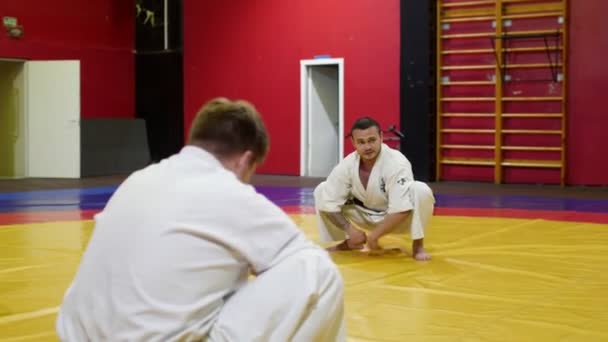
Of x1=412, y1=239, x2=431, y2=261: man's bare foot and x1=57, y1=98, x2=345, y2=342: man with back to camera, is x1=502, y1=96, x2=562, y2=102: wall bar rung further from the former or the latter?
x1=57, y1=98, x2=345, y2=342: man with back to camera

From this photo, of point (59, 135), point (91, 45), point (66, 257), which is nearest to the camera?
point (66, 257)

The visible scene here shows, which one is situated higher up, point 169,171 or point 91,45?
point 91,45

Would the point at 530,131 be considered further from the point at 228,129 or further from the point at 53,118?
the point at 228,129

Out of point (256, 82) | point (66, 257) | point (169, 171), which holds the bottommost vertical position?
point (66, 257)

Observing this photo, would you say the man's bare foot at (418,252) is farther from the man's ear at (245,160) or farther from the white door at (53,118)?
the white door at (53,118)

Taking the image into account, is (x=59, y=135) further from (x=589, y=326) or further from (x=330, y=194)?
(x=589, y=326)

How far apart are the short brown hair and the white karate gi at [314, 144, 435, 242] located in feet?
8.25

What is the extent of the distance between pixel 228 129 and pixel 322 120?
10.1 m

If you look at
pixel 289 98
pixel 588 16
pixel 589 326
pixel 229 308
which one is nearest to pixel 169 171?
pixel 229 308

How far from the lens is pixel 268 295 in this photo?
5.65ft

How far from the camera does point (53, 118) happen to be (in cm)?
1172

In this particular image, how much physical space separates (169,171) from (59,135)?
34.5 feet

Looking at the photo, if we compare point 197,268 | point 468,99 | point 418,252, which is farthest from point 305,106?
point 197,268

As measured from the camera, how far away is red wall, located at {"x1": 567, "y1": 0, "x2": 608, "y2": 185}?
31.0 feet
